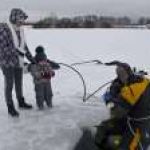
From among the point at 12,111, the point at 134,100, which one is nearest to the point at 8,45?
the point at 12,111

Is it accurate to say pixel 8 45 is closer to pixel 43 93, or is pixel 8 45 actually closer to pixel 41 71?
pixel 41 71

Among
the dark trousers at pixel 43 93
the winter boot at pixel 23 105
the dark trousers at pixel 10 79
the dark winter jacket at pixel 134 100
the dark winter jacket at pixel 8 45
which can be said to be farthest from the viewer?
the winter boot at pixel 23 105

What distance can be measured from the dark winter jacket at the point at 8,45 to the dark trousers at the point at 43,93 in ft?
2.42

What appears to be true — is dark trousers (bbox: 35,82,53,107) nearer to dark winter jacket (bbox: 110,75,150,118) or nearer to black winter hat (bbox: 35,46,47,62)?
black winter hat (bbox: 35,46,47,62)

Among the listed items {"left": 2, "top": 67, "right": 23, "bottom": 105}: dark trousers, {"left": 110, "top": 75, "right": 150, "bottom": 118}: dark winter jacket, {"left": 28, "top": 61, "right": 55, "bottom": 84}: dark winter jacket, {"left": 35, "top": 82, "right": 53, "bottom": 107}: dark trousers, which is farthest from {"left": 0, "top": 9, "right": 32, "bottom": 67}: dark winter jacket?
{"left": 110, "top": 75, "right": 150, "bottom": 118}: dark winter jacket

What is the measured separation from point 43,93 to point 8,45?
126 centimetres

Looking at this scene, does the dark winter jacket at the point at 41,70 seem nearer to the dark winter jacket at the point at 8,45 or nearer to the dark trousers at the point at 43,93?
the dark trousers at the point at 43,93

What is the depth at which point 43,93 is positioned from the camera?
9.34 meters

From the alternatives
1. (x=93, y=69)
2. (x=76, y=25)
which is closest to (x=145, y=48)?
(x=93, y=69)

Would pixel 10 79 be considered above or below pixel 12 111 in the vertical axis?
above

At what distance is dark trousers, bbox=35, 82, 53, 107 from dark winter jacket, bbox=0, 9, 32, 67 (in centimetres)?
74

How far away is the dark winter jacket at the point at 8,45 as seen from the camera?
8438 millimetres

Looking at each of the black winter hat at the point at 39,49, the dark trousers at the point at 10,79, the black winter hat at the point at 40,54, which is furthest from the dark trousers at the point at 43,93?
the black winter hat at the point at 39,49

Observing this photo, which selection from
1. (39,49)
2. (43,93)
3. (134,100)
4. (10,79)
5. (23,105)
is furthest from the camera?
(23,105)
